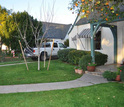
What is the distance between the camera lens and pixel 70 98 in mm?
4848

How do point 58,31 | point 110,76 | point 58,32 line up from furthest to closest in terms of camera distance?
point 58,31
point 58,32
point 110,76

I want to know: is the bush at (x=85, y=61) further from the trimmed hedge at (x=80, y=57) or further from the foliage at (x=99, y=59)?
the foliage at (x=99, y=59)

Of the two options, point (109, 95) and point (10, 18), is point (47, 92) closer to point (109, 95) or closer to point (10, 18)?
point (109, 95)

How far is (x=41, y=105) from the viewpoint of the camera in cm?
438

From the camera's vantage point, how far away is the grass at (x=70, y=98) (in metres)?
4.41

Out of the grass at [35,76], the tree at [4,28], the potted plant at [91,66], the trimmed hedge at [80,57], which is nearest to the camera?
the grass at [35,76]

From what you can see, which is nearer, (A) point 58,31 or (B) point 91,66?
(B) point 91,66

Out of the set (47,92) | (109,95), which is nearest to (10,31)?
(47,92)

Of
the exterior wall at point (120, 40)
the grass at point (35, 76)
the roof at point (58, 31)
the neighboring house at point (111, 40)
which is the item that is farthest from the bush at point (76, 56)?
the roof at point (58, 31)

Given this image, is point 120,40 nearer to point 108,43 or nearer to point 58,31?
point 108,43

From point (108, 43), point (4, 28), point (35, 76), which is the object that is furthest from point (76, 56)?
point (4, 28)

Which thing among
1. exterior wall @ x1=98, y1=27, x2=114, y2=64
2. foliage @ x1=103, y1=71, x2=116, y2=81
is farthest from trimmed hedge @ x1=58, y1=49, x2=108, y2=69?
foliage @ x1=103, y1=71, x2=116, y2=81

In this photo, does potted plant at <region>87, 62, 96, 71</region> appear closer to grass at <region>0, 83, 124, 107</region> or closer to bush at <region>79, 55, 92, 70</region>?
bush at <region>79, 55, 92, 70</region>

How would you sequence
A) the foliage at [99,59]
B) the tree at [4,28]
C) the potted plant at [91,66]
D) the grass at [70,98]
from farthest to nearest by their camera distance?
the tree at [4,28]
the foliage at [99,59]
the potted plant at [91,66]
the grass at [70,98]
